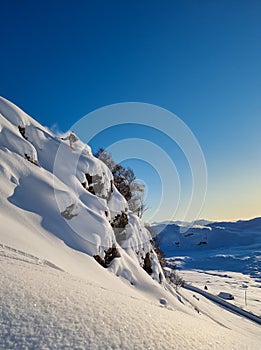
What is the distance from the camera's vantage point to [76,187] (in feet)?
53.6

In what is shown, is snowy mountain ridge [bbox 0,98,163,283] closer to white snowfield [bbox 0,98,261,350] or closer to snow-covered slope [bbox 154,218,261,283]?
white snowfield [bbox 0,98,261,350]

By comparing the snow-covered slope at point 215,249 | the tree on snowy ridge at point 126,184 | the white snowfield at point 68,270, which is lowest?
the white snowfield at point 68,270

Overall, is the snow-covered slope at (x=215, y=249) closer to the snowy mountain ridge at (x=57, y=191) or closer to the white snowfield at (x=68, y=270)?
the snowy mountain ridge at (x=57, y=191)

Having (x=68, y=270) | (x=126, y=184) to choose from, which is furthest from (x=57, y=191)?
(x=126, y=184)

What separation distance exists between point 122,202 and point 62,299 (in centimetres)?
1731

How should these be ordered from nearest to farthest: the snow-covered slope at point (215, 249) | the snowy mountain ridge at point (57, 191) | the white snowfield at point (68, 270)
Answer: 1. the white snowfield at point (68, 270)
2. the snowy mountain ridge at point (57, 191)
3. the snow-covered slope at point (215, 249)

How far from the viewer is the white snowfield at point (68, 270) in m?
3.07

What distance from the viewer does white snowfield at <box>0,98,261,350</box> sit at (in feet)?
10.1

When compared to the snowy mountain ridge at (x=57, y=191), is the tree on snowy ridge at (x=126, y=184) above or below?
above

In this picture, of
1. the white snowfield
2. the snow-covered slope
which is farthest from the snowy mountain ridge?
the snow-covered slope

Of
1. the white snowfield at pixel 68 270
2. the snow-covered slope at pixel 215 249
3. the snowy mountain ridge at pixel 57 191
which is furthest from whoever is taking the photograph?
the snow-covered slope at pixel 215 249

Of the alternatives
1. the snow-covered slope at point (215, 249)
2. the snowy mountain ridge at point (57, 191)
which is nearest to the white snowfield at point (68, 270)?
the snowy mountain ridge at point (57, 191)

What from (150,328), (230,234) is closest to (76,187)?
(150,328)

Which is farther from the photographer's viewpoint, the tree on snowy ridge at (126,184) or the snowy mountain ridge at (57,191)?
the tree on snowy ridge at (126,184)
